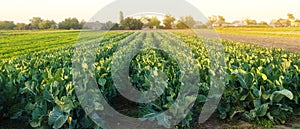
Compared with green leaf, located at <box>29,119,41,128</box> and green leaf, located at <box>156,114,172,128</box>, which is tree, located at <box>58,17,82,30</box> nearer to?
green leaf, located at <box>29,119,41,128</box>

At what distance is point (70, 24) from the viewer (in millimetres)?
88062

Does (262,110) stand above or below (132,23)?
below

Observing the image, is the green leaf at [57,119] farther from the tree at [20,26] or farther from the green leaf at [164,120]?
the tree at [20,26]

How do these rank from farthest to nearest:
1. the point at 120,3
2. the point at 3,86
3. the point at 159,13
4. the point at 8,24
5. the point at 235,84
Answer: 1. the point at 8,24
2. the point at 159,13
3. the point at 120,3
4. the point at 235,84
5. the point at 3,86

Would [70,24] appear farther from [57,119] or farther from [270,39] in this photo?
[57,119]

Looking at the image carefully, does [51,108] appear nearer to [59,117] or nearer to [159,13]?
[59,117]

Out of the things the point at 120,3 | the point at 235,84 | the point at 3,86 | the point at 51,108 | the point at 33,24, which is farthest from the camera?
the point at 33,24

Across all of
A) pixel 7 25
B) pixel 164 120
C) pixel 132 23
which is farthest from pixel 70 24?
pixel 164 120

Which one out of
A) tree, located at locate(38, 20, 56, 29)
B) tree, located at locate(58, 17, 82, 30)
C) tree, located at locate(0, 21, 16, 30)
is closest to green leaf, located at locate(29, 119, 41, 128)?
tree, located at locate(58, 17, 82, 30)

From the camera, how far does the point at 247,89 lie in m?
5.62

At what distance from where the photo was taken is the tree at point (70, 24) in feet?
284

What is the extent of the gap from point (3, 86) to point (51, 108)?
121cm

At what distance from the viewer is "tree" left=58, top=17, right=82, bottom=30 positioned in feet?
284

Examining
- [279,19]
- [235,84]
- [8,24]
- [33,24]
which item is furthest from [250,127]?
[279,19]
